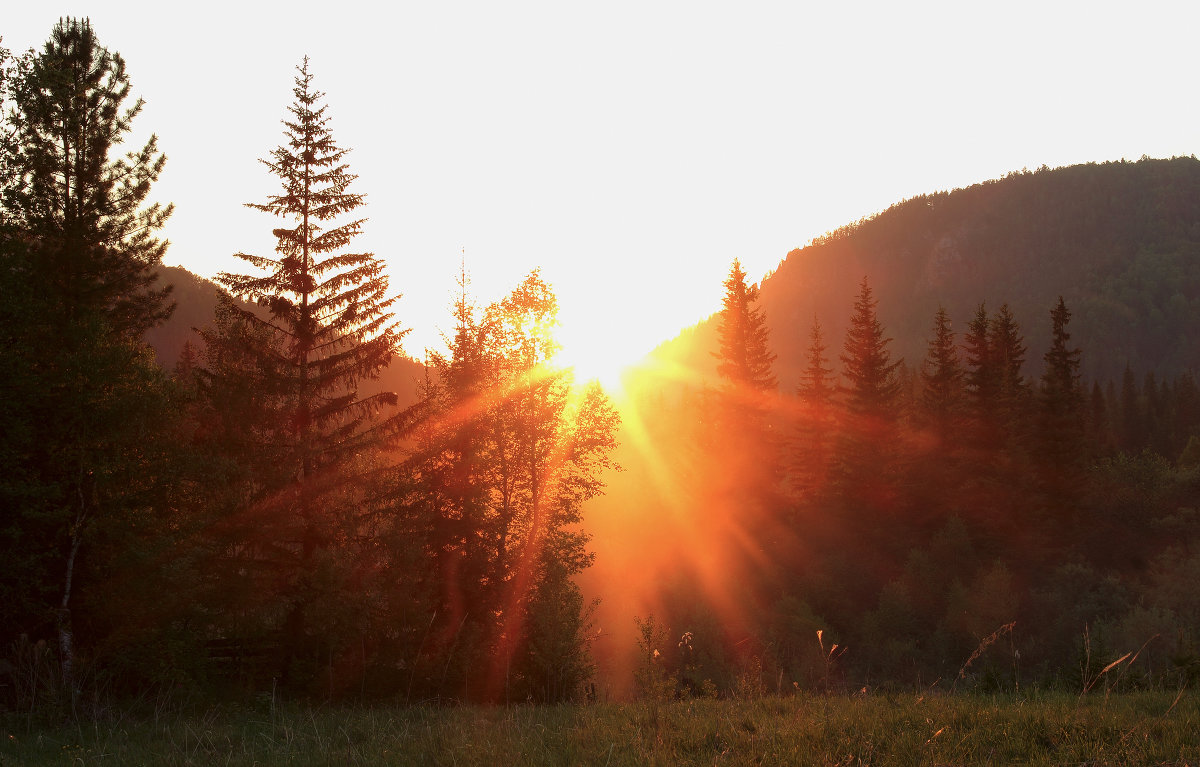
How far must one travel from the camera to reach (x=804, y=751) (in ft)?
17.1

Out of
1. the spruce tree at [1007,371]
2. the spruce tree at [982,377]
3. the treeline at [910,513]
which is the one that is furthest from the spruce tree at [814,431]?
the spruce tree at [1007,371]

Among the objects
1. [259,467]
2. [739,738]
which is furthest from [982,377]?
[739,738]

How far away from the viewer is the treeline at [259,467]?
13.8m

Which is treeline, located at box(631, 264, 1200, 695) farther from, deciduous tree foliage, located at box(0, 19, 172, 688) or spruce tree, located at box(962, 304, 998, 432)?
deciduous tree foliage, located at box(0, 19, 172, 688)

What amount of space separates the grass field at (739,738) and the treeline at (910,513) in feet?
109

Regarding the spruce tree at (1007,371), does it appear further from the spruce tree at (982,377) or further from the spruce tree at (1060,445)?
the spruce tree at (1060,445)

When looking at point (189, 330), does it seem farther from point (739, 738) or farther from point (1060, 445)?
point (739, 738)

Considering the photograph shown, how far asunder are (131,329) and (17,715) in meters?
12.4

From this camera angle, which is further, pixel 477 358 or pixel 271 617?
pixel 477 358

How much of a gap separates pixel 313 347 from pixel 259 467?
397cm

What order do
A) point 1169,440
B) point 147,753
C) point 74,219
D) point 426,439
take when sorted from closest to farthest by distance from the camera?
1. point 147,753
2. point 74,219
3. point 426,439
4. point 1169,440

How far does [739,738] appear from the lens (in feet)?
19.0

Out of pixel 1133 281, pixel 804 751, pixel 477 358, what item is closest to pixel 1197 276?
pixel 1133 281

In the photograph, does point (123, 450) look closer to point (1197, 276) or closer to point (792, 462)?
point (792, 462)
